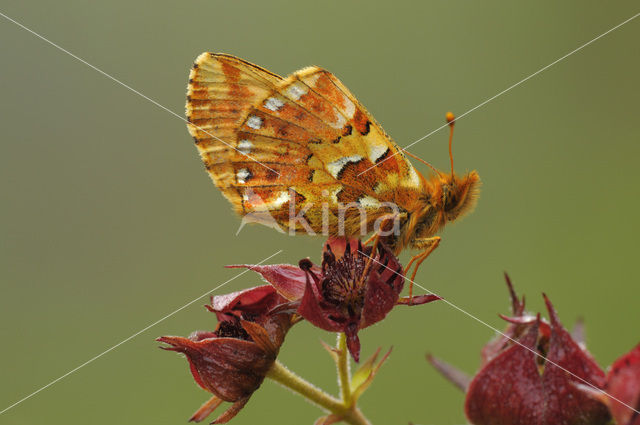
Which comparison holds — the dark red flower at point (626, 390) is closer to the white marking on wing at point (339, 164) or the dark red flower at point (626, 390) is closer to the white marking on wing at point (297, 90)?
the white marking on wing at point (339, 164)

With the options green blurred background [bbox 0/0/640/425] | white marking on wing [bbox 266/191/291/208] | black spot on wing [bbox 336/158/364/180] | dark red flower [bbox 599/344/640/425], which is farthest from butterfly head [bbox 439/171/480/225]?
green blurred background [bbox 0/0/640/425]

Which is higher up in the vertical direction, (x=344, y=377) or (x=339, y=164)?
(x=339, y=164)

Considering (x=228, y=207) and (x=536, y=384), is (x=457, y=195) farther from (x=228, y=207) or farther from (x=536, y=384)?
(x=228, y=207)

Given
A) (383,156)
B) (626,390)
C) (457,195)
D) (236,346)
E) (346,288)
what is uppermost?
(383,156)

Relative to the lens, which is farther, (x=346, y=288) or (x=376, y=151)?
(x=376, y=151)

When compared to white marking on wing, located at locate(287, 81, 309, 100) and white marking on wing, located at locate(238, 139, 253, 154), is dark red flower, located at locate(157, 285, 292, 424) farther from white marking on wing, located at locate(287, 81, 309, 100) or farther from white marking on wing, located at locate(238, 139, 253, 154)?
white marking on wing, located at locate(287, 81, 309, 100)

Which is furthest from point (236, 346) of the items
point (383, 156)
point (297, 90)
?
point (297, 90)
